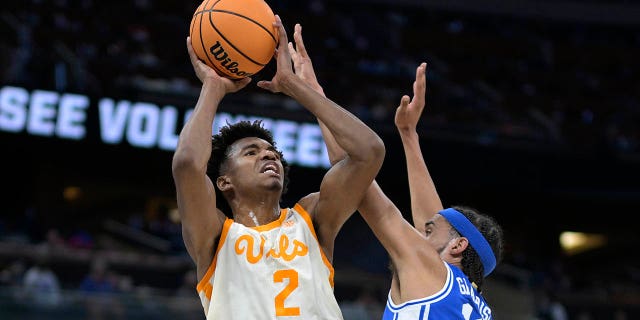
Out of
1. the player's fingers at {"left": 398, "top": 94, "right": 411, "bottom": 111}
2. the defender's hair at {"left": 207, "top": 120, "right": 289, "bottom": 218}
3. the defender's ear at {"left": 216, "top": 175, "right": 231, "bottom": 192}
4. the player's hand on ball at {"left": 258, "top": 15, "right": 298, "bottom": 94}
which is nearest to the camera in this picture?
the player's hand on ball at {"left": 258, "top": 15, "right": 298, "bottom": 94}

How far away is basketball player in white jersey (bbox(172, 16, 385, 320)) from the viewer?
12.8 ft

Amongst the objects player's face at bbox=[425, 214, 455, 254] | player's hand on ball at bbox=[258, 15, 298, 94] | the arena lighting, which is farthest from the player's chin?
the arena lighting

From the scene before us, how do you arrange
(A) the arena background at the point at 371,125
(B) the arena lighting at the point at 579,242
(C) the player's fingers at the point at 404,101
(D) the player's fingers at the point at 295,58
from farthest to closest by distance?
(B) the arena lighting at the point at 579,242, (A) the arena background at the point at 371,125, (C) the player's fingers at the point at 404,101, (D) the player's fingers at the point at 295,58

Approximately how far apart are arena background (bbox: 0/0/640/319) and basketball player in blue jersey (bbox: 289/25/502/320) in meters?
5.92

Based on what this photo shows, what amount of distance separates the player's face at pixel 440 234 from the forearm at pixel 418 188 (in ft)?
1.66

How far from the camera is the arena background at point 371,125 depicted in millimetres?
14828

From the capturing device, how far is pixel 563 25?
23.9m

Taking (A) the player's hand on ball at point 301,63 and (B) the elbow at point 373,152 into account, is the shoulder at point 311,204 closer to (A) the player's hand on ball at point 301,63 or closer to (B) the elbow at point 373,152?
(B) the elbow at point 373,152

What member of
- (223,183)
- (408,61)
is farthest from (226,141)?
(408,61)

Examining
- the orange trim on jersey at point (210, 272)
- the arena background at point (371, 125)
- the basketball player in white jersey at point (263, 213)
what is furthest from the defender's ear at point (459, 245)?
the arena background at point (371, 125)

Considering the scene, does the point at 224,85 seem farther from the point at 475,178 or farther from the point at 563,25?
the point at 563,25

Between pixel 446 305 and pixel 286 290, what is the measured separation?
0.73 meters

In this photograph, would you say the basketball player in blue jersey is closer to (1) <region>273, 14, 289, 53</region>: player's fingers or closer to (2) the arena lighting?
(1) <region>273, 14, 289, 53</region>: player's fingers

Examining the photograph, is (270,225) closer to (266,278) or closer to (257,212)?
(257,212)
